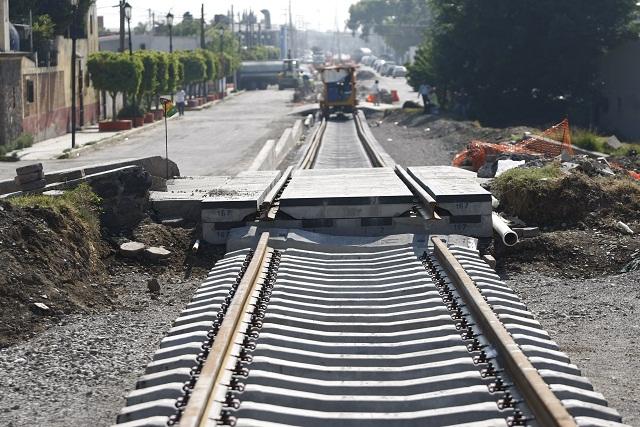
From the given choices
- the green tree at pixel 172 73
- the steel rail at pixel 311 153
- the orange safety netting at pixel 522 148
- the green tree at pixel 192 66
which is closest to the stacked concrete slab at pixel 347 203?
the orange safety netting at pixel 522 148

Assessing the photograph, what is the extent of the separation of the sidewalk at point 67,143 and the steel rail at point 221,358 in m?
28.0

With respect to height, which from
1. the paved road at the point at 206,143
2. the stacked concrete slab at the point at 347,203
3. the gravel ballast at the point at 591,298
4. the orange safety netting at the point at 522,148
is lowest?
the paved road at the point at 206,143

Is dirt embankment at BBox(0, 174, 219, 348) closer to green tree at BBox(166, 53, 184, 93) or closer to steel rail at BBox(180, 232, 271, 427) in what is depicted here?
steel rail at BBox(180, 232, 271, 427)

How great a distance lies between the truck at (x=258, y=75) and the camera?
403 ft

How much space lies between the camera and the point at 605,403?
24.2ft

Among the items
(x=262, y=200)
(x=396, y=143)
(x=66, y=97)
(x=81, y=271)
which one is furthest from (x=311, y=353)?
(x=66, y=97)

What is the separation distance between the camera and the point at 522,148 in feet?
98.8

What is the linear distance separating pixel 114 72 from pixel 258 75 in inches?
2837

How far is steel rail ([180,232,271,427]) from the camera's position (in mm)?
6680

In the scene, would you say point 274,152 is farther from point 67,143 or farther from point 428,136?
point 67,143

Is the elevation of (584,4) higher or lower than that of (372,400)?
higher

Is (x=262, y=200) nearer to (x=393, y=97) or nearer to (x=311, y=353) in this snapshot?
(x=311, y=353)

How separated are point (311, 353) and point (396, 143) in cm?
3242

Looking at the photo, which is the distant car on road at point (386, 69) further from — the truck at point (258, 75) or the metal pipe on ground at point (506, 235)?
the metal pipe on ground at point (506, 235)
